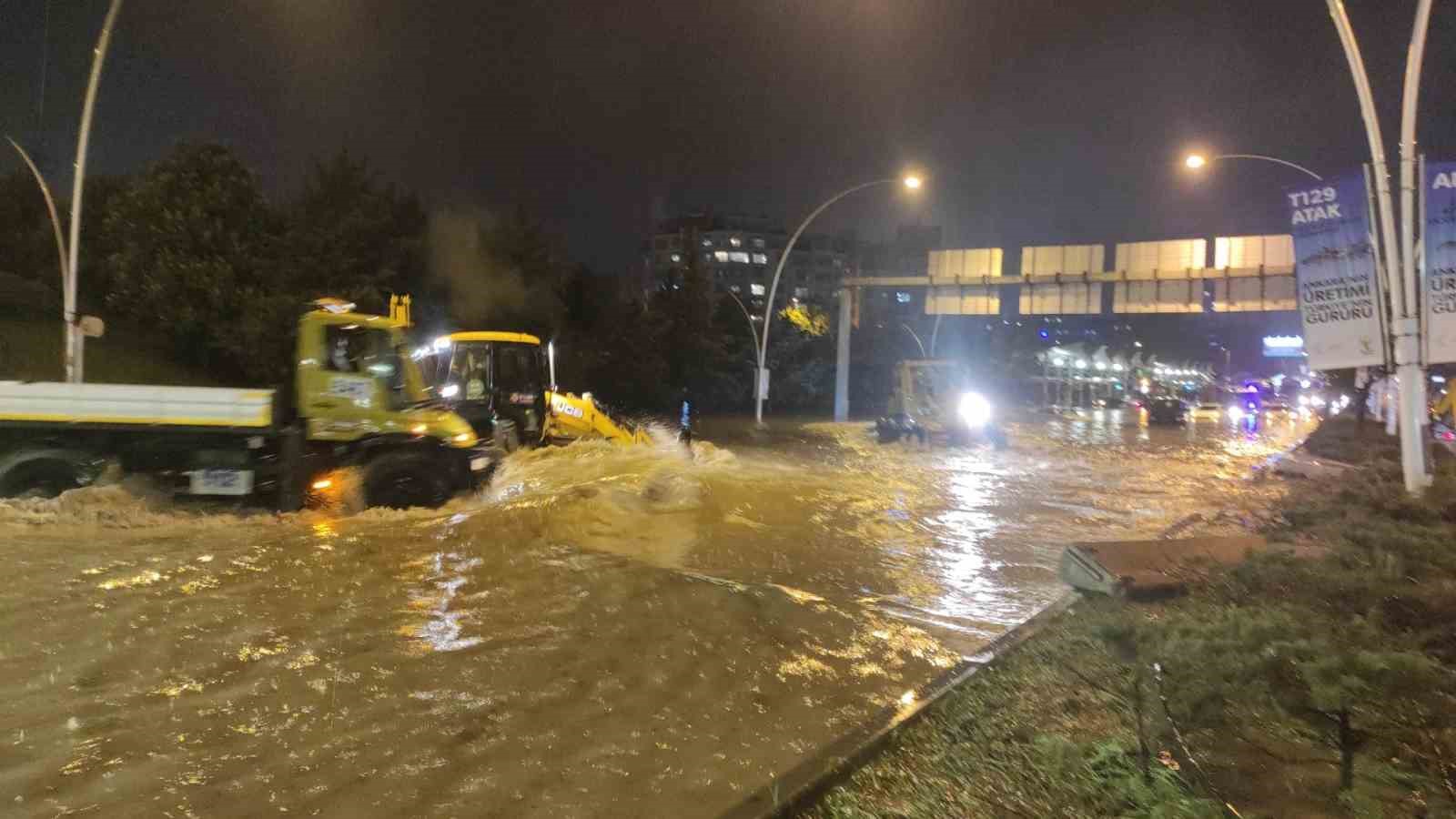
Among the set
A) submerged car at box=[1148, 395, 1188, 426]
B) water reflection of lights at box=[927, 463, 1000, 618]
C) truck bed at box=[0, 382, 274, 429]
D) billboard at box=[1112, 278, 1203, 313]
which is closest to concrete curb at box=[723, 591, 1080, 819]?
water reflection of lights at box=[927, 463, 1000, 618]

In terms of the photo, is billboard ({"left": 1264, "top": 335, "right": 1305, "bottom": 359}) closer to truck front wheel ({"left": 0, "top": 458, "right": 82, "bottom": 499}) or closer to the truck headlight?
the truck headlight

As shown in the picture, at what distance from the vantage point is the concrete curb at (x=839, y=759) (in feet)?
13.4

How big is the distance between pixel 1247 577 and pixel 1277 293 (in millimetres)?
30897

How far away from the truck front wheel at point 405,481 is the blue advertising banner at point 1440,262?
1330 centimetres

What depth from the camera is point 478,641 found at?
7.06 metres

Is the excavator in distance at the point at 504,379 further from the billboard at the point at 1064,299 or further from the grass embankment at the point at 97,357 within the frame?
the billboard at the point at 1064,299

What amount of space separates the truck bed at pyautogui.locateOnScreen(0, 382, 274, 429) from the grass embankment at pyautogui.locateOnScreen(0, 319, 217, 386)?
73.1 ft

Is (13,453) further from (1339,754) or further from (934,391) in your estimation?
(934,391)

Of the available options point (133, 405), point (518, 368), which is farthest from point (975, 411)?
point (133, 405)

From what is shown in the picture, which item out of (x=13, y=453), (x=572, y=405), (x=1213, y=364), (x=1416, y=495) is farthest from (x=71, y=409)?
(x=1213, y=364)

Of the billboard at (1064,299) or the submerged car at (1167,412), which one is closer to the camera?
the billboard at (1064,299)

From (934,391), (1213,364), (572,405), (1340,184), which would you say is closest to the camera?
(1340,184)

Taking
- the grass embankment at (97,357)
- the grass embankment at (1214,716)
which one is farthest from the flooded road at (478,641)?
the grass embankment at (97,357)

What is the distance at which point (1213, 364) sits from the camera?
134 m
